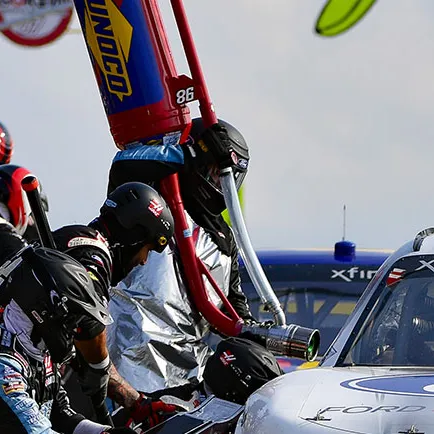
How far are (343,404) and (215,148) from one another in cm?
337

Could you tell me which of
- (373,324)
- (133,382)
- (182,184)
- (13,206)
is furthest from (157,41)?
(373,324)

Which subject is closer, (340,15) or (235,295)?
(235,295)

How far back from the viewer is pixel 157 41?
27.5ft

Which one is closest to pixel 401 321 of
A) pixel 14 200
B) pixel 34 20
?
pixel 14 200

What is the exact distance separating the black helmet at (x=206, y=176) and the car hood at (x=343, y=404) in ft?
9.21

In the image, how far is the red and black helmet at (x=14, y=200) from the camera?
7.70m

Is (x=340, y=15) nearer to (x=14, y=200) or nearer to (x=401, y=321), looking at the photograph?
(x=14, y=200)

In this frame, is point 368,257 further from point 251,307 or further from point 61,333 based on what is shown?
point 61,333

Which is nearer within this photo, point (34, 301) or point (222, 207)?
point (34, 301)

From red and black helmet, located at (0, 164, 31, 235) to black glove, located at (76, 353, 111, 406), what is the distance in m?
1.37

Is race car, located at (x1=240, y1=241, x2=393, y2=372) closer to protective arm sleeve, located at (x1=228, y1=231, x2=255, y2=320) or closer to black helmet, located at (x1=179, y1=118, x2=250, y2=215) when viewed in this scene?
protective arm sleeve, located at (x1=228, y1=231, x2=255, y2=320)

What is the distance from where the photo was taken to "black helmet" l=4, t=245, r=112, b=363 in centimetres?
533

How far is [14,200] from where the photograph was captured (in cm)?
770

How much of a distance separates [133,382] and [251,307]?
2477 millimetres
